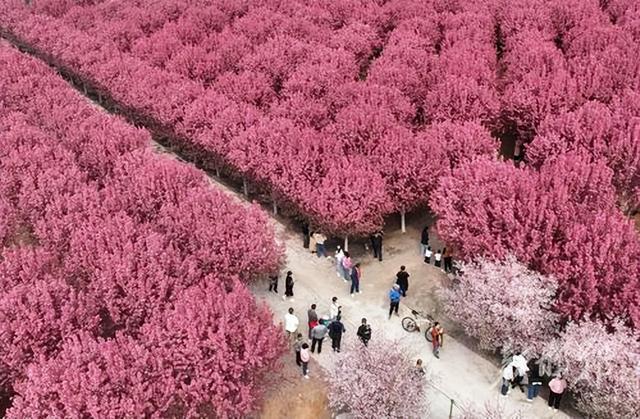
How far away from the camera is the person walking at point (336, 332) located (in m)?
23.8

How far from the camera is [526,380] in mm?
22312

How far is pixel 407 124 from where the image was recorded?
38.5 m

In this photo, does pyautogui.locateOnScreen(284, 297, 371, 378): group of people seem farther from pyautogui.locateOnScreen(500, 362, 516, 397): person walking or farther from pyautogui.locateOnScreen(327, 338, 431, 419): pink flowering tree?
pyautogui.locateOnScreen(500, 362, 516, 397): person walking

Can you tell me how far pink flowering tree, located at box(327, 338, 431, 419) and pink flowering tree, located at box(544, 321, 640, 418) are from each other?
5.25 meters

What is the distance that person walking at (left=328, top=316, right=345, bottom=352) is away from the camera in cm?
2383

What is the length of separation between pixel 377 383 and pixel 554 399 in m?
7.15

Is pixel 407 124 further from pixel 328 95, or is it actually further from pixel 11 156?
pixel 11 156

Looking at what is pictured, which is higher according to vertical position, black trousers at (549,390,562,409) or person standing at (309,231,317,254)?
black trousers at (549,390,562,409)

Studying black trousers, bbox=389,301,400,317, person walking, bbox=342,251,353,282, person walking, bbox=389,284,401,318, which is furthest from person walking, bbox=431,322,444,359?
person walking, bbox=342,251,353,282

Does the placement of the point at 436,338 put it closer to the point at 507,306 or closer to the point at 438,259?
the point at 507,306

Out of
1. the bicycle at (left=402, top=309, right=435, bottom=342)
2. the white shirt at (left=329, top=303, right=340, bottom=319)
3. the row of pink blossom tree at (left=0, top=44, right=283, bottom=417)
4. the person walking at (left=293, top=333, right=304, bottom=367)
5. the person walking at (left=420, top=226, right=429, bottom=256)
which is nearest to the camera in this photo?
the row of pink blossom tree at (left=0, top=44, right=283, bottom=417)

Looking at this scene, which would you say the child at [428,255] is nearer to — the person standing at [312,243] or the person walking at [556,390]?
the person standing at [312,243]

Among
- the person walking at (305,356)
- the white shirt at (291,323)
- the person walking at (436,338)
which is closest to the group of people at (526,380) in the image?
the person walking at (436,338)

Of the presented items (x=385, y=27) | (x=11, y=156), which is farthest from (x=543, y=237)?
(x=385, y=27)
